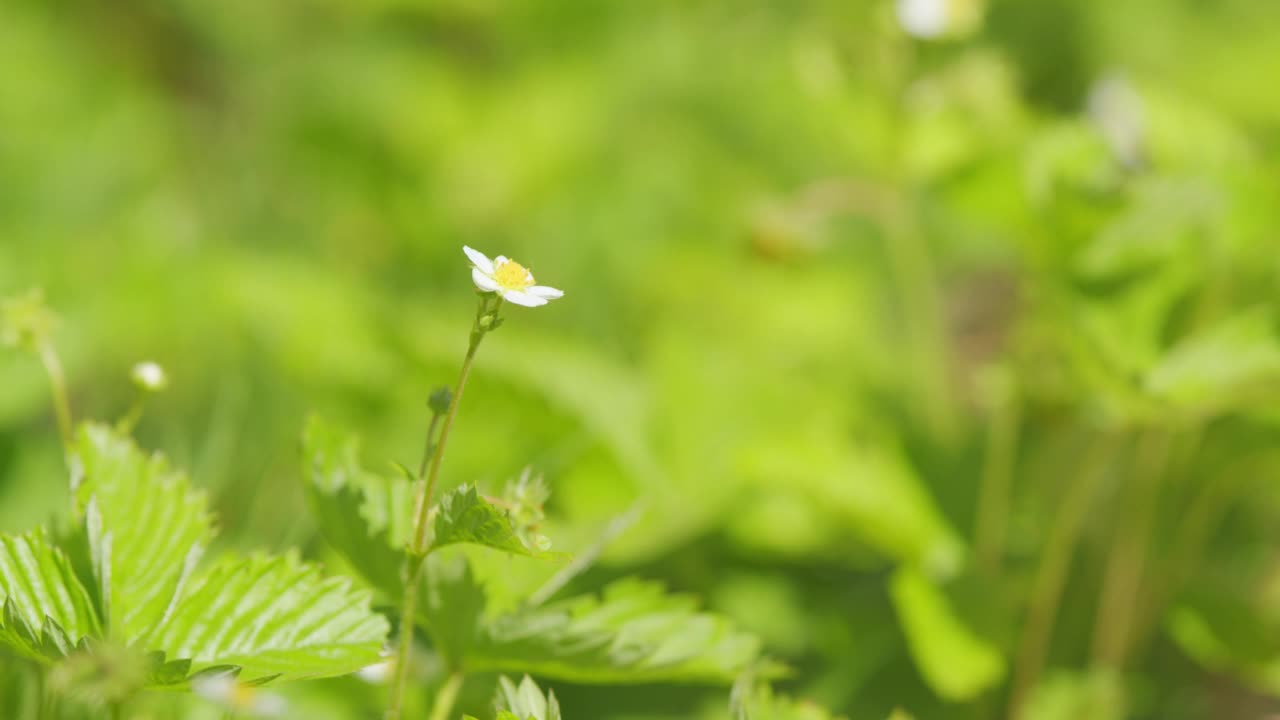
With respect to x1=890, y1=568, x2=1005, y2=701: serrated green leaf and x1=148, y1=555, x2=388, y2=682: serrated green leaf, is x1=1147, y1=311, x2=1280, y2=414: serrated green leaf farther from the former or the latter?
x1=148, y1=555, x2=388, y2=682: serrated green leaf

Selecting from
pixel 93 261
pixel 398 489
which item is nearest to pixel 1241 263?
pixel 398 489

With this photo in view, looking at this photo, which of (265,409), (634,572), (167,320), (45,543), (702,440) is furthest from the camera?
(167,320)

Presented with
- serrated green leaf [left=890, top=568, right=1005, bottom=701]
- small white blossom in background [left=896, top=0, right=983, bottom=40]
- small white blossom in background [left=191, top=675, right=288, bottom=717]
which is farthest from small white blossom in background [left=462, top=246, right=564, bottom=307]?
small white blossom in background [left=896, top=0, right=983, bottom=40]

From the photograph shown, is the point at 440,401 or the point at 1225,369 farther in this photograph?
the point at 1225,369

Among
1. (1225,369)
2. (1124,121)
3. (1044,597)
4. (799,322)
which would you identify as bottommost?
(1044,597)

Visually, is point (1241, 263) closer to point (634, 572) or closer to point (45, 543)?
point (634, 572)

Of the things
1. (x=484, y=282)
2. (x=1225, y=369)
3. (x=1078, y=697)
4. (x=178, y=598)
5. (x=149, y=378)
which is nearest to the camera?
(x=484, y=282)

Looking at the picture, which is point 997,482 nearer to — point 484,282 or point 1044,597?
point 1044,597

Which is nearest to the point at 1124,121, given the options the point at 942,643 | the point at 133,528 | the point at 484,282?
the point at 942,643
